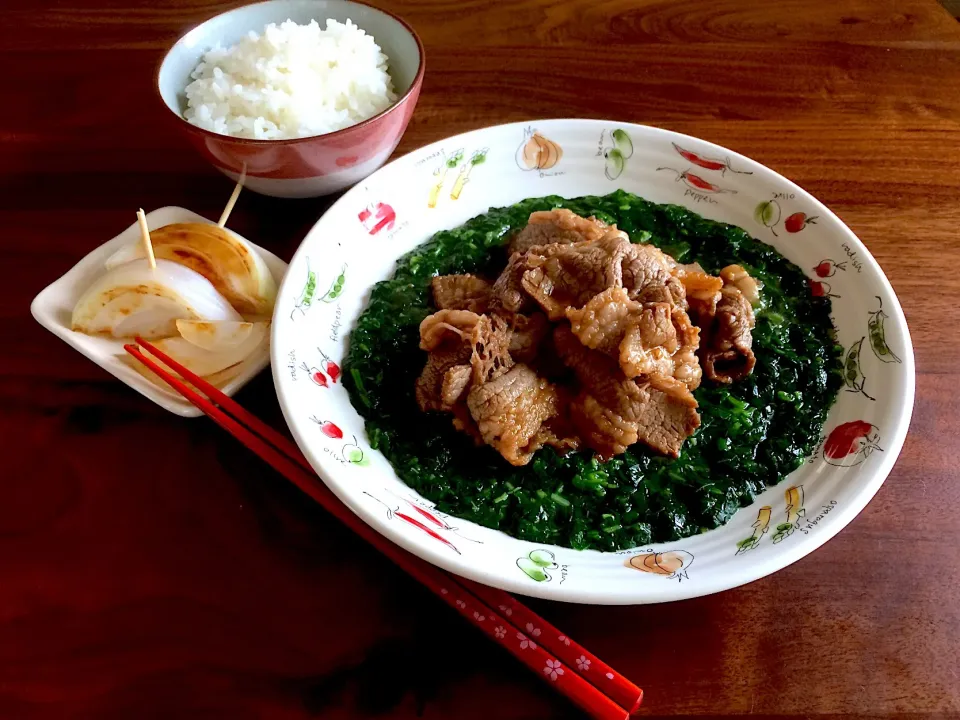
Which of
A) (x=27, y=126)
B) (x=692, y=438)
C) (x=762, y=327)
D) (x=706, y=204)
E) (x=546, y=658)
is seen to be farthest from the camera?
(x=27, y=126)

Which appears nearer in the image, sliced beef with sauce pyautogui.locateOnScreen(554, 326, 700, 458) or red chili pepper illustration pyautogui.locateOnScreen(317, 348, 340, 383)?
sliced beef with sauce pyautogui.locateOnScreen(554, 326, 700, 458)

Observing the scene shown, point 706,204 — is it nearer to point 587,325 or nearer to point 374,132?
point 587,325

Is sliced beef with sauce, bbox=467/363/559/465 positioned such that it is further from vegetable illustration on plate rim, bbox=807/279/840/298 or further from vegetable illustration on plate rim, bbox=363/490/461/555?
vegetable illustration on plate rim, bbox=807/279/840/298

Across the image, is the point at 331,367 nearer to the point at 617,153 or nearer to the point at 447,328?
the point at 447,328

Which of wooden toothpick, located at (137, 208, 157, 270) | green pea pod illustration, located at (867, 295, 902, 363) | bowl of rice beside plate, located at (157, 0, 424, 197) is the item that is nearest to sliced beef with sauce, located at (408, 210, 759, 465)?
green pea pod illustration, located at (867, 295, 902, 363)

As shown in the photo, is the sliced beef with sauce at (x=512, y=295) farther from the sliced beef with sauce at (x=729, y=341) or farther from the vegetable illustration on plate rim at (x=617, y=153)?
the vegetable illustration on plate rim at (x=617, y=153)

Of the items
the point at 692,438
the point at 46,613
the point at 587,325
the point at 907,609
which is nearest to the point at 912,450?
the point at 907,609
